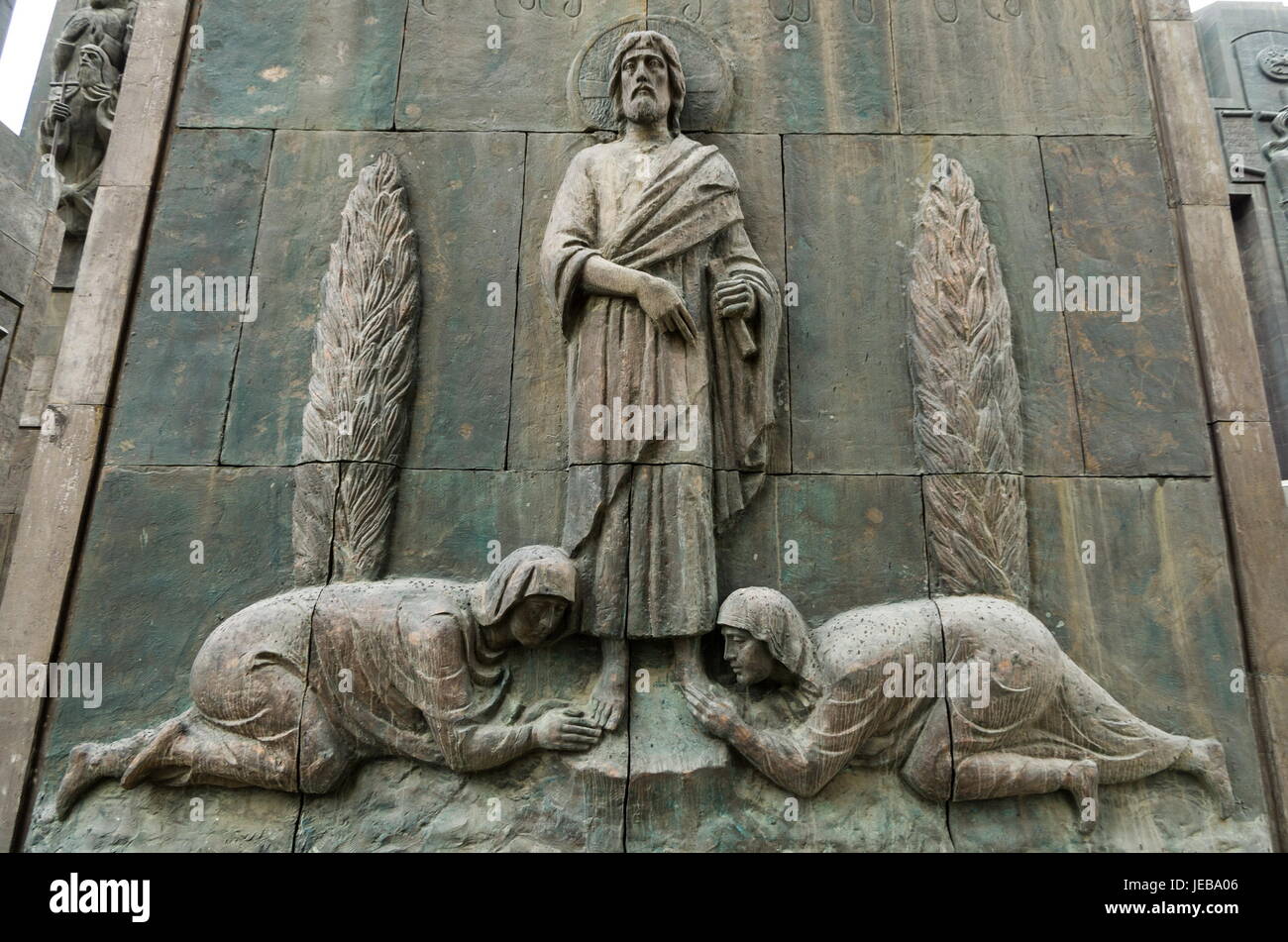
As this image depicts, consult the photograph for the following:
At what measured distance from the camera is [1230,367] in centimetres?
675

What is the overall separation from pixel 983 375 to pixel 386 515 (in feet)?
14.4

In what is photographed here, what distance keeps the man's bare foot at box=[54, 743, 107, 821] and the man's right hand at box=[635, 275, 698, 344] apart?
4645 millimetres

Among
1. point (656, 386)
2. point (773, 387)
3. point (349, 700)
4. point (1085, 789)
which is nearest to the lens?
point (1085, 789)

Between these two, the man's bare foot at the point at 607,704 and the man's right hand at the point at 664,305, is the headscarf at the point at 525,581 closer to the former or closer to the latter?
the man's bare foot at the point at 607,704

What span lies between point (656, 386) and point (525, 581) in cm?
163

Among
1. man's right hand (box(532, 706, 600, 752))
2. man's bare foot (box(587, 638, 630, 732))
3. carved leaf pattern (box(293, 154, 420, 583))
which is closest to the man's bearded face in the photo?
carved leaf pattern (box(293, 154, 420, 583))

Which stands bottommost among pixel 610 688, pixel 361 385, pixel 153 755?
pixel 153 755

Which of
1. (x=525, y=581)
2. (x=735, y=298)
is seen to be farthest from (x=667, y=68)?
(x=525, y=581)

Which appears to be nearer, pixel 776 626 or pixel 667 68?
pixel 776 626

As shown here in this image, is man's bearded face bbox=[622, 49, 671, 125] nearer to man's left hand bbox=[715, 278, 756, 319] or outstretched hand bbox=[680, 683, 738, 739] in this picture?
man's left hand bbox=[715, 278, 756, 319]

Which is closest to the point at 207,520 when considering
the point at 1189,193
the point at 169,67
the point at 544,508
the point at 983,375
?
the point at 544,508

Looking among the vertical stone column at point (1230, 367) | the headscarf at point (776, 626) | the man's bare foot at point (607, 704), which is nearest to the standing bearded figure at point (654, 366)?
the man's bare foot at point (607, 704)

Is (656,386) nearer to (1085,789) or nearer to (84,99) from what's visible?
(1085,789)

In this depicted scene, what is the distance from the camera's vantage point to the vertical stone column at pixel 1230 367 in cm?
607
